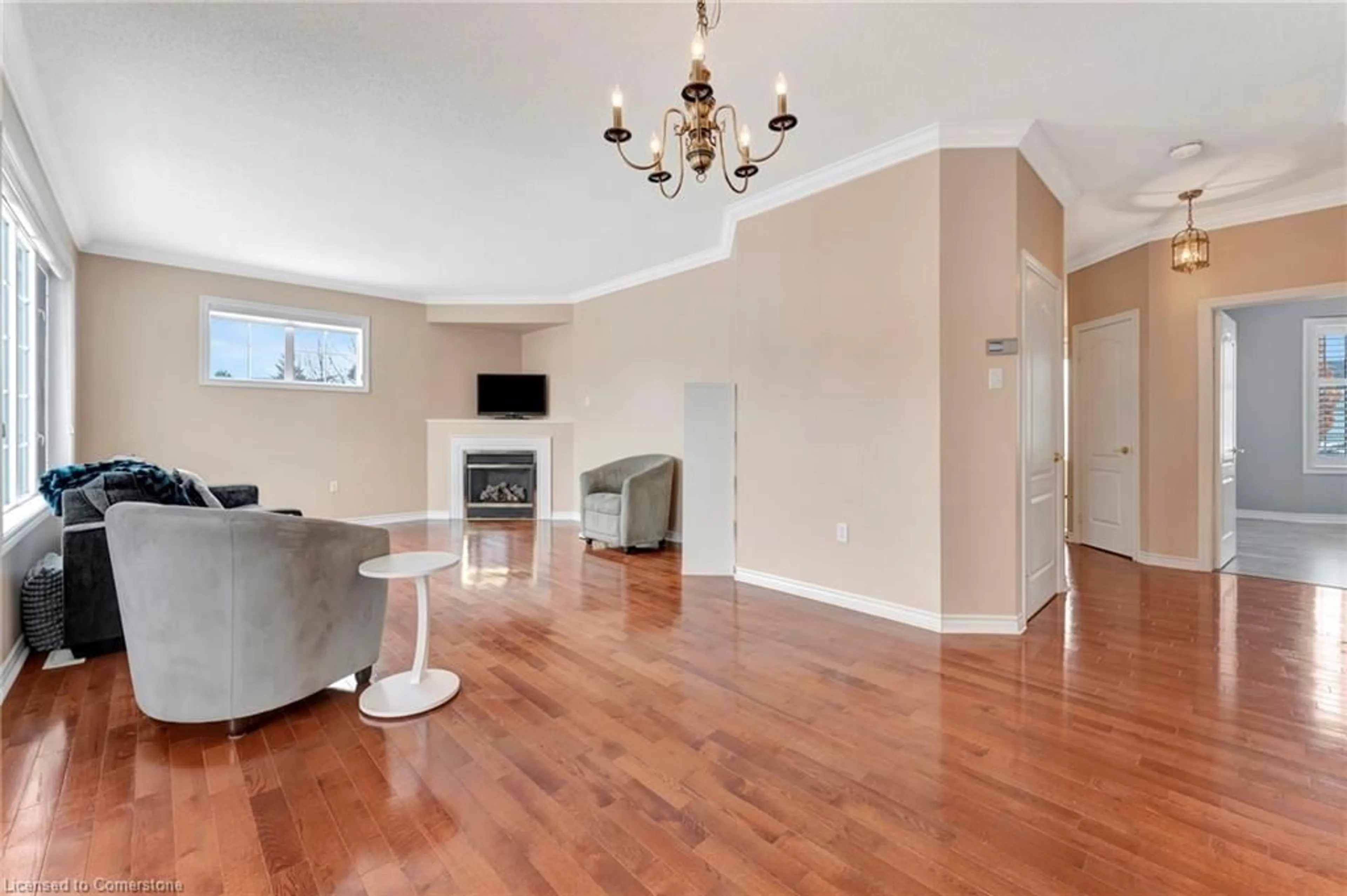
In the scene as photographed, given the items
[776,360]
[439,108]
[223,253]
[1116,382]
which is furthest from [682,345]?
[223,253]

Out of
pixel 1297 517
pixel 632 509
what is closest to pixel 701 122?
pixel 632 509

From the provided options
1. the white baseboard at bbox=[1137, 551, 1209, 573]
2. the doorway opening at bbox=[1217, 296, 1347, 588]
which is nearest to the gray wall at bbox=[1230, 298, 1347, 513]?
the doorway opening at bbox=[1217, 296, 1347, 588]

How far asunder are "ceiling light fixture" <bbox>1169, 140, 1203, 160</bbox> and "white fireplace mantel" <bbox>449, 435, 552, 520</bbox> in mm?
6134

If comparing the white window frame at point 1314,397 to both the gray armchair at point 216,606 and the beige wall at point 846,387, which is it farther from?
the gray armchair at point 216,606

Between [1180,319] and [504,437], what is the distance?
6765mm

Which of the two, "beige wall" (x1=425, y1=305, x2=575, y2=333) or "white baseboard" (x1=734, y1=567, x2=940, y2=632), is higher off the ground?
"beige wall" (x1=425, y1=305, x2=575, y2=333)

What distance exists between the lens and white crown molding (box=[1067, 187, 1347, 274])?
4062 millimetres

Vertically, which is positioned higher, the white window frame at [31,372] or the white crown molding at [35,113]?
the white crown molding at [35,113]

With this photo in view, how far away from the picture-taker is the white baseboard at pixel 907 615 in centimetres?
323

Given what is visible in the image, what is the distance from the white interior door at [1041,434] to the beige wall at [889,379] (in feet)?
0.57

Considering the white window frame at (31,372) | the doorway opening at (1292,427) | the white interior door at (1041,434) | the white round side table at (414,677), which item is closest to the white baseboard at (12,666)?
the white window frame at (31,372)

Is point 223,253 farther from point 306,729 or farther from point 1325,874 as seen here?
point 1325,874

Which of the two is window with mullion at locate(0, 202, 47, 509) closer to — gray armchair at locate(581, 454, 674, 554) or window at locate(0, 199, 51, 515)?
window at locate(0, 199, 51, 515)

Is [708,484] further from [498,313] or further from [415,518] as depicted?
[415,518]
